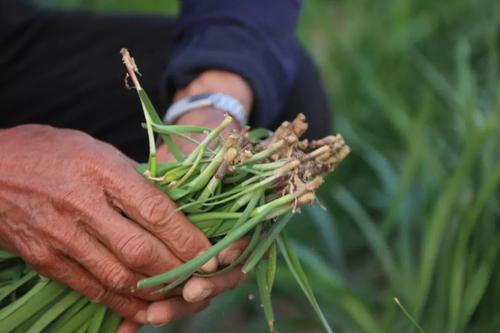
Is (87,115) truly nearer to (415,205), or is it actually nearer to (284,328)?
(284,328)

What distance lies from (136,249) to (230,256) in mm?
104

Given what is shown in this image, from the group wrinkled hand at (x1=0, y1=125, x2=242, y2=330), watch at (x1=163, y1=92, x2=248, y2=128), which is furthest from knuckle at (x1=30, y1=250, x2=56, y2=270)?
watch at (x1=163, y1=92, x2=248, y2=128)

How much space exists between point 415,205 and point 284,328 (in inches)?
13.8

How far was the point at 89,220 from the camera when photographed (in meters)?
0.91

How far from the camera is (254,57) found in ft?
4.22

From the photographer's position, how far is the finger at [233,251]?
36.6 inches

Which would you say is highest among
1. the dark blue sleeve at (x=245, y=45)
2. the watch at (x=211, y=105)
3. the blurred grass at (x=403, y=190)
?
the dark blue sleeve at (x=245, y=45)

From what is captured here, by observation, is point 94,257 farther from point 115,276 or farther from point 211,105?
→ point 211,105

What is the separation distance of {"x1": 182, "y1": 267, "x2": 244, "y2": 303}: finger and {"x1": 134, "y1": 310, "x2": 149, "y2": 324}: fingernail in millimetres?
72

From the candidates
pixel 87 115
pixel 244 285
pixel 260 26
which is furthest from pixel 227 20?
pixel 244 285

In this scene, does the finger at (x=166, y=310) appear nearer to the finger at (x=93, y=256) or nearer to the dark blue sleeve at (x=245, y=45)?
the finger at (x=93, y=256)

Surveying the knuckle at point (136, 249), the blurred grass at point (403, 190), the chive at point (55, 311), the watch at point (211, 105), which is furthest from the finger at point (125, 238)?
the blurred grass at point (403, 190)

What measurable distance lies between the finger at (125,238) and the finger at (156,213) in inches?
0.4

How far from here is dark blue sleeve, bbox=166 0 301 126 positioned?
4.13ft
